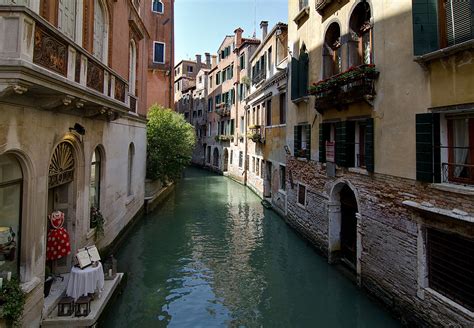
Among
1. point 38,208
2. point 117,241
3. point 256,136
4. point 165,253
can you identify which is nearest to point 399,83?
point 38,208

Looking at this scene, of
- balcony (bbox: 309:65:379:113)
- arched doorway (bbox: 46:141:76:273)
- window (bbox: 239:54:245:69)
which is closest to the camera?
arched doorway (bbox: 46:141:76:273)

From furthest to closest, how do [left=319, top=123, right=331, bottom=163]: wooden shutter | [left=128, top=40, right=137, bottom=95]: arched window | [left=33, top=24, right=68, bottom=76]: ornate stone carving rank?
[left=128, top=40, right=137, bottom=95]: arched window, [left=319, top=123, right=331, bottom=163]: wooden shutter, [left=33, top=24, right=68, bottom=76]: ornate stone carving

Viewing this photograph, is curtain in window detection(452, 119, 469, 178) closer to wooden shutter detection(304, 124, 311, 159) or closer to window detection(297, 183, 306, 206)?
wooden shutter detection(304, 124, 311, 159)

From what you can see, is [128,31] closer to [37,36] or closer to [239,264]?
[37,36]

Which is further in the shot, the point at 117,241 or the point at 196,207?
the point at 196,207

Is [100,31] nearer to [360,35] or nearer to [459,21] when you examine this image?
[360,35]

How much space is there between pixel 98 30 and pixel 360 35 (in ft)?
22.4

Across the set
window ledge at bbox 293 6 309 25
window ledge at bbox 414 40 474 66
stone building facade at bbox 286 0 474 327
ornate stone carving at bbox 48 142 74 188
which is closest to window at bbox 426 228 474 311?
stone building facade at bbox 286 0 474 327

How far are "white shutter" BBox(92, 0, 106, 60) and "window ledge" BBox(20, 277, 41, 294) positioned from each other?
17.6 ft

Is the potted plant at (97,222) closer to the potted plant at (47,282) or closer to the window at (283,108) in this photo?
the potted plant at (47,282)

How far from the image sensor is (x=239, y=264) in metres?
9.26

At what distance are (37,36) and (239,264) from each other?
24.0 ft

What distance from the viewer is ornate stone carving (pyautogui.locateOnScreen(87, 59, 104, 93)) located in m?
6.42

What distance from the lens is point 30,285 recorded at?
15.7 ft
